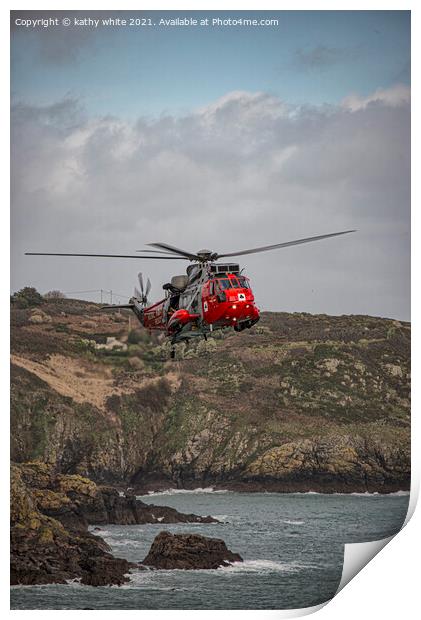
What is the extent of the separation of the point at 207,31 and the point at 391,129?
4155 mm

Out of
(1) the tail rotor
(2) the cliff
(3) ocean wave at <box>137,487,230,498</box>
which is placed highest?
(1) the tail rotor

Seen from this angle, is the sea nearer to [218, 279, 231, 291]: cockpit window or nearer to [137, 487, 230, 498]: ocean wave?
[137, 487, 230, 498]: ocean wave

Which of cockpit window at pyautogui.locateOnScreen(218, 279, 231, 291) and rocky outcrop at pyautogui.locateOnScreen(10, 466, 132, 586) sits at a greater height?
cockpit window at pyautogui.locateOnScreen(218, 279, 231, 291)

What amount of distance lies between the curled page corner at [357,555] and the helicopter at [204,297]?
A: 5529 mm

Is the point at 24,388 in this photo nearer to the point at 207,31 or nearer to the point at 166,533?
the point at 166,533

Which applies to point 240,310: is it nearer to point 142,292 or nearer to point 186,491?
point 142,292

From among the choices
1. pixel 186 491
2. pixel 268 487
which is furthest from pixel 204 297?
pixel 268 487

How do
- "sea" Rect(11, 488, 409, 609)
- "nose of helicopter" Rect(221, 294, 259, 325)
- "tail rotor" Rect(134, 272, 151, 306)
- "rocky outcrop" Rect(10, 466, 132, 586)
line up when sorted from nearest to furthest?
"nose of helicopter" Rect(221, 294, 259, 325) → "sea" Rect(11, 488, 409, 609) → "rocky outcrop" Rect(10, 466, 132, 586) → "tail rotor" Rect(134, 272, 151, 306)

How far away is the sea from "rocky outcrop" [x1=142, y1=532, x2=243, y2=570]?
0.16m

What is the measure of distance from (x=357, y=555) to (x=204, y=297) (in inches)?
256

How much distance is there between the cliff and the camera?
25828mm

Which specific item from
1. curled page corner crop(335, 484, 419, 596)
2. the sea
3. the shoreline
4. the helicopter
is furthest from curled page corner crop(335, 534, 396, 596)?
the helicopter

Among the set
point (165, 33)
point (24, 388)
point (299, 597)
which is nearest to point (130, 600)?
point (299, 597)

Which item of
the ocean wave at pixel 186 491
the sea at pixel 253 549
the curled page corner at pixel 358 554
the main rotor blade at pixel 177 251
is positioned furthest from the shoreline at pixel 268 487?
the main rotor blade at pixel 177 251
